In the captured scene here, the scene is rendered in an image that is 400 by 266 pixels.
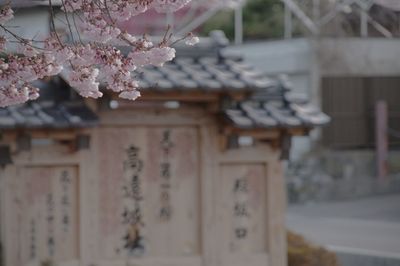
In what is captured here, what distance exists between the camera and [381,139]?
23203 millimetres

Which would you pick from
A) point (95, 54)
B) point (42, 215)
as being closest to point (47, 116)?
point (42, 215)

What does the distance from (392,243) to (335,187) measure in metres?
6.62

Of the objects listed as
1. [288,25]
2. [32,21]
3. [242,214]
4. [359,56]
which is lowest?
[242,214]

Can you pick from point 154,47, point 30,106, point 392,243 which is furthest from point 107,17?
point 392,243

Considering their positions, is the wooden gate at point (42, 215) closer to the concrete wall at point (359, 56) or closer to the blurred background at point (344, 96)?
the blurred background at point (344, 96)

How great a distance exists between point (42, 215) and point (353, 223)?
34.5ft

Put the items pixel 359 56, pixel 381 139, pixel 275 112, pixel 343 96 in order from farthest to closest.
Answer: pixel 359 56 → pixel 343 96 → pixel 381 139 → pixel 275 112

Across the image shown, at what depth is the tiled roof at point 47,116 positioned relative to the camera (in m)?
8.70

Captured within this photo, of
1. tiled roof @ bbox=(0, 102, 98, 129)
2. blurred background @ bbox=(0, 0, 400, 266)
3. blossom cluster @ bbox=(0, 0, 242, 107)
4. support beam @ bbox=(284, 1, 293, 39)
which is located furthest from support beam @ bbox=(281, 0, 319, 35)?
blossom cluster @ bbox=(0, 0, 242, 107)

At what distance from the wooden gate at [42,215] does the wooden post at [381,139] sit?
14.8 m

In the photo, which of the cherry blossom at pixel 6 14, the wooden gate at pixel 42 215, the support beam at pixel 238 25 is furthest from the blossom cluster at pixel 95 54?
the support beam at pixel 238 25

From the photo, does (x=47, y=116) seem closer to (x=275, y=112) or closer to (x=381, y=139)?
(x=275, y=112)

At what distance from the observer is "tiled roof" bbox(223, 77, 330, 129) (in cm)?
934

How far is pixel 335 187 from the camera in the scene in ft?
73.1
